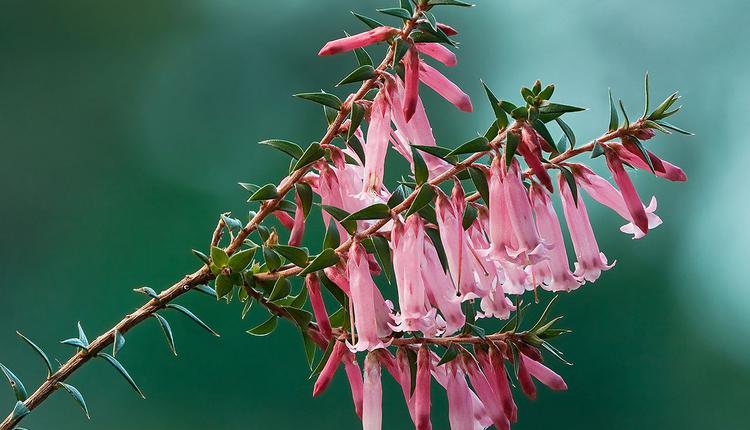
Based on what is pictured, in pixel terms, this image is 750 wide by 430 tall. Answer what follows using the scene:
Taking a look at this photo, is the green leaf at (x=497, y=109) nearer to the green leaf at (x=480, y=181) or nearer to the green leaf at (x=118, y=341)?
→ the green leaf at (x=480, y=181)

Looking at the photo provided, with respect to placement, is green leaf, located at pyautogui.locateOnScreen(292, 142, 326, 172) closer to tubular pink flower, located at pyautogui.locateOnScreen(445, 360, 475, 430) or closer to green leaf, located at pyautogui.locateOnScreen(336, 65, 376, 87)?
green leaf, located at pyautogui.locateOnScreen(336, 65, 376, 87)

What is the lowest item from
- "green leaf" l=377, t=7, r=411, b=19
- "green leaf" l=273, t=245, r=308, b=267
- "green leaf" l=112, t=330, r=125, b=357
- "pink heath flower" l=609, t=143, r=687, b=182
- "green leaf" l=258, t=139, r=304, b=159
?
"green leaf" l=112, t=330, r=125, b=357

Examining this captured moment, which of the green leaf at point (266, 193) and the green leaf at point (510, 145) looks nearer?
the green leaf at point (510, 145)

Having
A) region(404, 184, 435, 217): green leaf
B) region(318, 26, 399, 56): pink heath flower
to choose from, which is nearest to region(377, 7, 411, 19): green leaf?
region(318, 26, 399, 56): pink heath flower

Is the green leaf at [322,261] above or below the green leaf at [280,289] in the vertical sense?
above

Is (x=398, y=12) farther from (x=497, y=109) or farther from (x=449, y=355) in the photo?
(x=449, y=355)

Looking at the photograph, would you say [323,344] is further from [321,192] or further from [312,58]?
[312,58]

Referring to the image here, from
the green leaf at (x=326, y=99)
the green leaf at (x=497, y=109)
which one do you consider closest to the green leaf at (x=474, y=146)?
the green leaf at (x=497, y=109)
